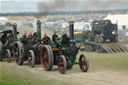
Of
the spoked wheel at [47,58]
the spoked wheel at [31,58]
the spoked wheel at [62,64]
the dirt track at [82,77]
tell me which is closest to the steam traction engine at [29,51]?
the spoked wheel at [31,58]

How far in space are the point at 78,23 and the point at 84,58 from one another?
26.6 metres

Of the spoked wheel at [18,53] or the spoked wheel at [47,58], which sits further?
the spoked wheel at [18,53]

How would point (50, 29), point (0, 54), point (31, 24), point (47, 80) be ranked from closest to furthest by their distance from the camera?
point (47, 80), point (0, 54), point (50, 29), point (31, 24)

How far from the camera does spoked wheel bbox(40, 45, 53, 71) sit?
12097 mm

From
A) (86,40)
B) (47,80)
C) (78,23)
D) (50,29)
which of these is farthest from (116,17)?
(47,80)

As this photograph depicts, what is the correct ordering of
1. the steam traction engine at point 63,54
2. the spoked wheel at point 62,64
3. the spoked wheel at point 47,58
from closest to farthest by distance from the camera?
the spoked wheel at point 62,64, the steam traction engine at point 63,54, the spoked wheel at point 47,58

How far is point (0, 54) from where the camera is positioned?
1666 centimetres

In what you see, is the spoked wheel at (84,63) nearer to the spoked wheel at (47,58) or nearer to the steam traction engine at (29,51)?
the spoked wheel at (47,58)

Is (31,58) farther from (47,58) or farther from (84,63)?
(84,63)

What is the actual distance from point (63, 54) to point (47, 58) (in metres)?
0.65

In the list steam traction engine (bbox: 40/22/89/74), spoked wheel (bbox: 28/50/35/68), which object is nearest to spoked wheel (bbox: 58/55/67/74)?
steam traction engine (bbox: 40/22/89/74)

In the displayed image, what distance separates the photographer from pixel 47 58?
12.5m

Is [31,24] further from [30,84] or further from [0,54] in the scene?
[30,84]

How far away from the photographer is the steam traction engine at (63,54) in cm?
1188
